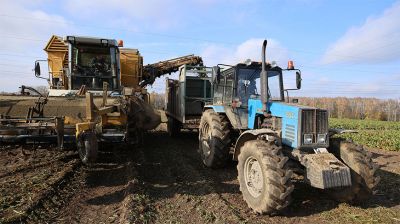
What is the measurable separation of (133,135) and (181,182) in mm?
2236

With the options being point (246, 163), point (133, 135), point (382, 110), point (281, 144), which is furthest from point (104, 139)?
point (382, 110)

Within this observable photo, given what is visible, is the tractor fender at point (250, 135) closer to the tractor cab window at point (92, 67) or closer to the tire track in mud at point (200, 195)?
the tire track in mud at point (200, 195)

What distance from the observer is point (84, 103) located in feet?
24.9

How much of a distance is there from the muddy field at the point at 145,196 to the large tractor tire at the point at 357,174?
21 centimetres

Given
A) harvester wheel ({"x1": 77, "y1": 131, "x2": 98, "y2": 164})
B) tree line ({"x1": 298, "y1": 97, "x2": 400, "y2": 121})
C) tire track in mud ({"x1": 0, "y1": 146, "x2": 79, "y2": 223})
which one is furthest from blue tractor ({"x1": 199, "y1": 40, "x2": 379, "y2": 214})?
tree line ({"x1": 298, "y1": 97, "x2": 400, "y2": 121})

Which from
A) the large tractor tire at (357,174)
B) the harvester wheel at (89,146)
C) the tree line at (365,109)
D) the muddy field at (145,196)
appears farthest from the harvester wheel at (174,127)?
the tree line at (365,109)

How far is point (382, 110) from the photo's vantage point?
46250 mm

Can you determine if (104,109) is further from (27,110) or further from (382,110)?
(382,110)

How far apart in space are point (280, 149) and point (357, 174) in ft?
4.26

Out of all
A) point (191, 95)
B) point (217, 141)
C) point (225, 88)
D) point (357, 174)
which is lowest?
point (357, 174)

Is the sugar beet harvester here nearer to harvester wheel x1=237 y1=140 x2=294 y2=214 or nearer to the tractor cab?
the tractor cab

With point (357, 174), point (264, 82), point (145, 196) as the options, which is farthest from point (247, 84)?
point (145, 196)

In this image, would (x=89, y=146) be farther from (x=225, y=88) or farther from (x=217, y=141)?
(x=225, y=88)

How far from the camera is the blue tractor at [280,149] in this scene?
5.23 m
